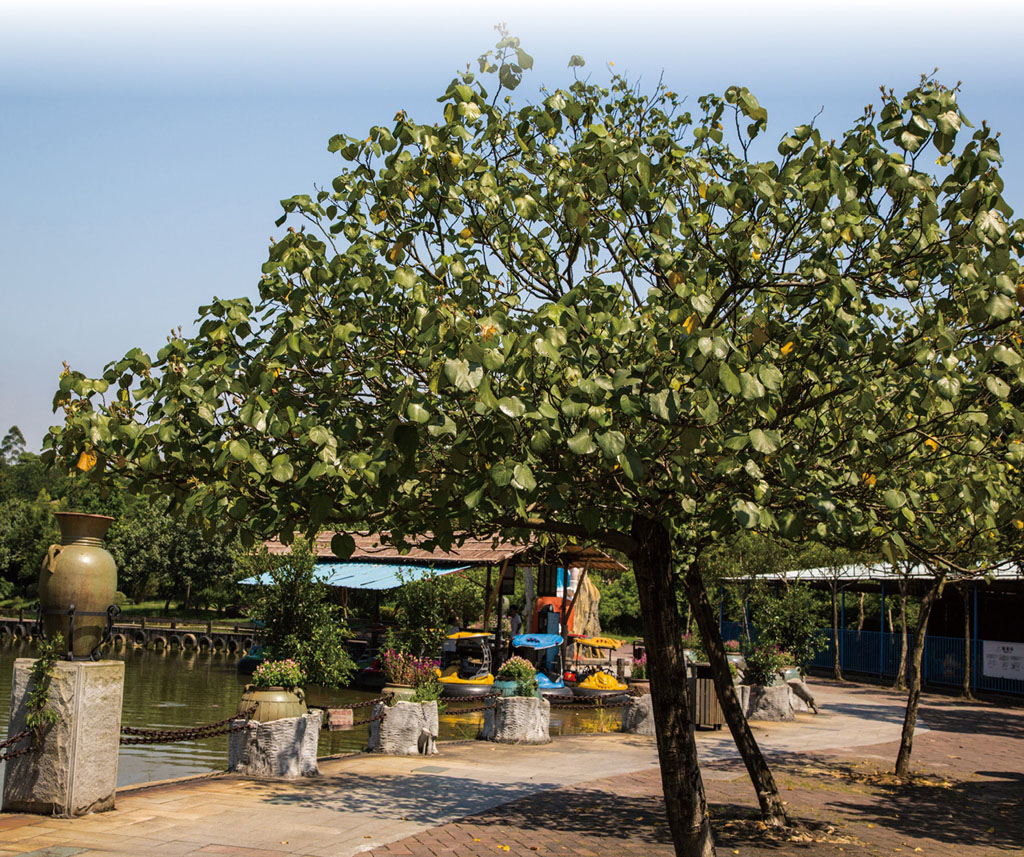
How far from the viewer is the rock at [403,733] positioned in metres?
13.2

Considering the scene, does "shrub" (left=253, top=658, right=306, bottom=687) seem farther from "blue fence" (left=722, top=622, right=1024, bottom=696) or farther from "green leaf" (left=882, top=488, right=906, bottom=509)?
"blue fence" (left=722, top=622, right=1024, bottom=696)

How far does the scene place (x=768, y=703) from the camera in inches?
772

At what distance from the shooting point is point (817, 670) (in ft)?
116

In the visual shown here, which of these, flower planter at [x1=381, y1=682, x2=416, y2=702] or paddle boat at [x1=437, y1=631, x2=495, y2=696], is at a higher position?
flower planter at [x1=381, y1=682, x2=416, y2=702]

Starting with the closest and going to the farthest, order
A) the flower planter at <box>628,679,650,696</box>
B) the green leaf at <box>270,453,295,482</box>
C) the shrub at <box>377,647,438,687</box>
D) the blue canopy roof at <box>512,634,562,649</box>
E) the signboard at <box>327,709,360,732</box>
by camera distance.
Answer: the green leaf at <box>270,453,295,482</box> < the shrub at <box>377,647,438,687</box> < the signboard at <box>327,709,360,732</box> < the flower planter at <box>628,679,650,696</box> < the blue canopy roof at <box>512,634,562,649</box>

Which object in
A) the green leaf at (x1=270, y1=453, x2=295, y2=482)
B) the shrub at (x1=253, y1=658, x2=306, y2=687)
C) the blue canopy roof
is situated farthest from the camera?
the blue canopy roof

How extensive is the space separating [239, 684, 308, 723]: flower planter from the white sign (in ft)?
75.0

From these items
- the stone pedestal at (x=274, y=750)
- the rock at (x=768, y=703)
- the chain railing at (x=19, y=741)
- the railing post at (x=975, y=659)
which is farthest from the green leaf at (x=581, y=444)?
the railing post at (x=975, y=659)

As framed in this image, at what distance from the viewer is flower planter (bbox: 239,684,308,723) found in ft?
37.8

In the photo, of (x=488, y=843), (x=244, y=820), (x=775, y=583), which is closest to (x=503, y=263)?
(x=488, y=843)

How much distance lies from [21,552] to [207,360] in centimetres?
6499

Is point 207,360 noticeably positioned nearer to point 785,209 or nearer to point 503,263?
point 503,263

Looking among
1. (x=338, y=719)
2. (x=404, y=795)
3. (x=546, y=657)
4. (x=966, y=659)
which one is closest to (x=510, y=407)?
(x=404, y=795)

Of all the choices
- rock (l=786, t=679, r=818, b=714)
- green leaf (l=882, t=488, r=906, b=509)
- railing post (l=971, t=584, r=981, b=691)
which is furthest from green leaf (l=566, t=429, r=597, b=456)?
railing post (l=971, t=584, r=981, b=691)
